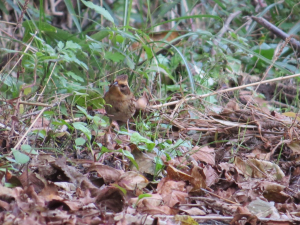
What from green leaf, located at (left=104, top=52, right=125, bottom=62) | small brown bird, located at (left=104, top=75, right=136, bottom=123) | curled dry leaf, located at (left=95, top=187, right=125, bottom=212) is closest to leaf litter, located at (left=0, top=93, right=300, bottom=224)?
curled dry leaf, located at (left=95, top=187, right=125, bottom=212)

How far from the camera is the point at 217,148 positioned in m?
3.76

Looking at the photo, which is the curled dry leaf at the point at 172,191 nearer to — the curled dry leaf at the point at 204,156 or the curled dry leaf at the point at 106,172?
the curled dry leaf at the point at 106,172

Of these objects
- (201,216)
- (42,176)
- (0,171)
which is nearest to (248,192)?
(201,216)

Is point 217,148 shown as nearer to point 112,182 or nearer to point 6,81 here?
point 112,182

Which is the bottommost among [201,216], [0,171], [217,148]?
[217,148]

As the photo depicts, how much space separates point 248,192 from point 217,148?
932 mm

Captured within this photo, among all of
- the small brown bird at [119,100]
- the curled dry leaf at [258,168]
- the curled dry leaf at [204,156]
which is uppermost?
the small brown bird at [119,100]

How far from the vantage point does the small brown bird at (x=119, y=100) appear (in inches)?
140

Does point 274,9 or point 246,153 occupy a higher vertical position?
point 274,9

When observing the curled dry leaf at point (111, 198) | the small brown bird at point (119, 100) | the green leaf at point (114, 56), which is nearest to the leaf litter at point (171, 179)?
the curled dry leaf at point (111, 198)

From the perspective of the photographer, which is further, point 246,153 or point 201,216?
point 246,153

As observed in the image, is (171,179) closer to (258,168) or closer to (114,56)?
(258,168)

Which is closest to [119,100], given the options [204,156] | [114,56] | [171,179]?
[114,56]

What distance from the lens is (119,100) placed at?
3.56 metres
